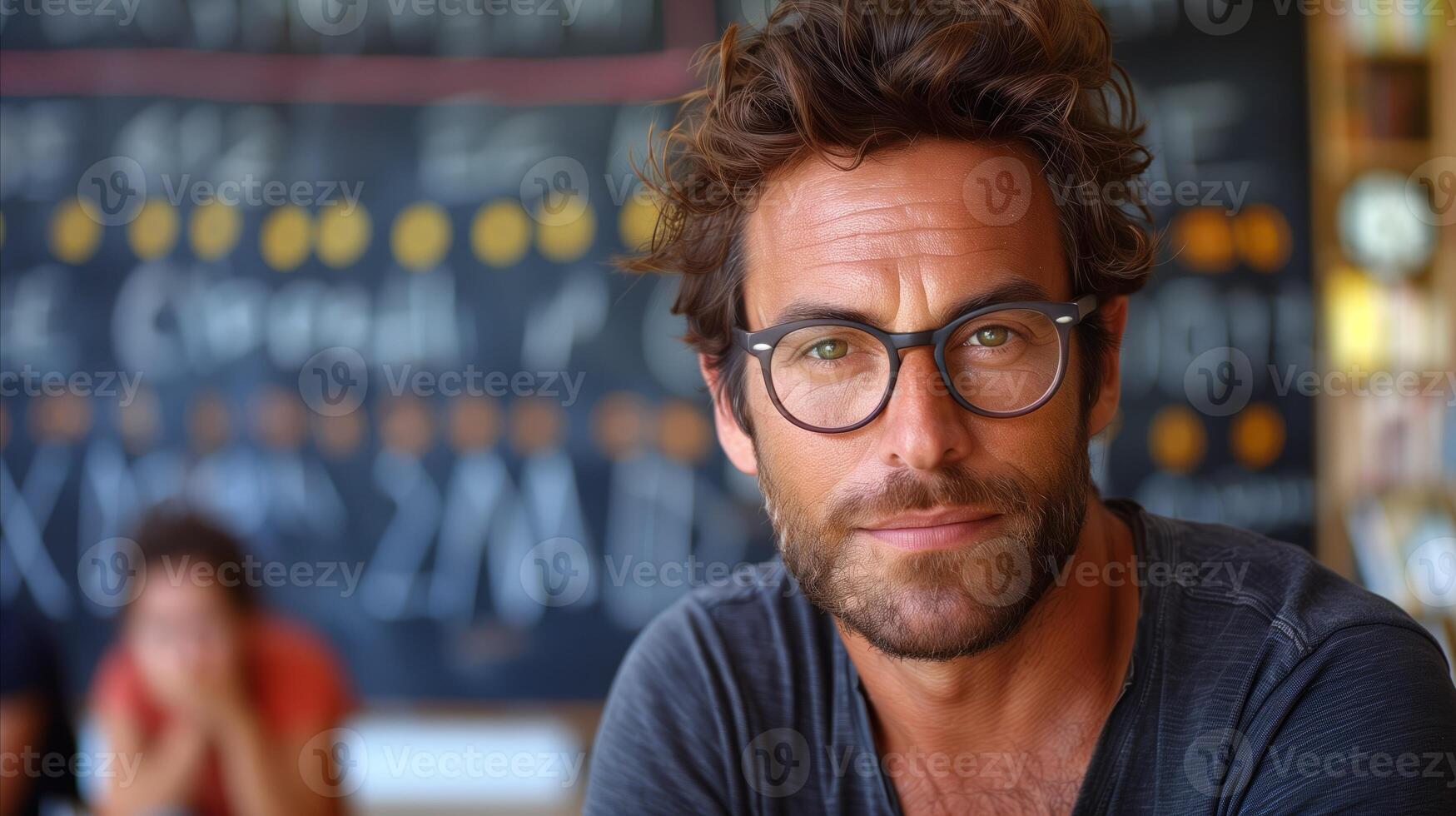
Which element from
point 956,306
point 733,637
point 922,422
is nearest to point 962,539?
point 922,422

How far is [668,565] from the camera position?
2.61 meters

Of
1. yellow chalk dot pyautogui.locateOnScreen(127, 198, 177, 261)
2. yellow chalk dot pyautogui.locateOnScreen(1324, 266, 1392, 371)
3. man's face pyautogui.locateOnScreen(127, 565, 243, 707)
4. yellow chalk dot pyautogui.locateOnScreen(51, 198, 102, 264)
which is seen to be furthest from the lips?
yellow chalk dot pyautogui.locateOnScreen(51, 198, 102, 264)

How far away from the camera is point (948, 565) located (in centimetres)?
109

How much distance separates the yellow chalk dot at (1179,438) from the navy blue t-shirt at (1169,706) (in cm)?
132

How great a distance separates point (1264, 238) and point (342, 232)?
2289 mm

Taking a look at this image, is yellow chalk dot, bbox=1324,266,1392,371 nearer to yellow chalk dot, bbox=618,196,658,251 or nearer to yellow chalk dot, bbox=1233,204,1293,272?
yellow chalk dot, bbox=1233,204,1293,272

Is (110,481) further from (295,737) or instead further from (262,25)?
(262,25)

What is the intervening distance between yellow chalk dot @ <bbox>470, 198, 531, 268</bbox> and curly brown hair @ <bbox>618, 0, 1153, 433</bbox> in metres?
1.31

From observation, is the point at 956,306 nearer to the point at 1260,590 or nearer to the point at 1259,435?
the point at 1260,590

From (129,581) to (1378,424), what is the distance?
125 inches

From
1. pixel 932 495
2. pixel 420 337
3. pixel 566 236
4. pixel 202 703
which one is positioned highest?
pixel 566 236

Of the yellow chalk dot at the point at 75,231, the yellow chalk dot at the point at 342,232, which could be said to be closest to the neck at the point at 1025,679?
the yellow chalk dot at the point at 342,232

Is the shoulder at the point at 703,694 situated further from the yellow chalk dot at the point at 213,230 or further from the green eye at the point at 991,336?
the yellow chalk dot at the point at 213,230

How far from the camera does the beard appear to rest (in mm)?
1076
